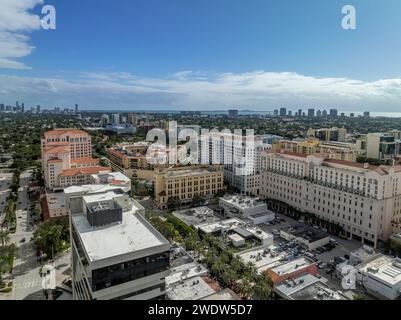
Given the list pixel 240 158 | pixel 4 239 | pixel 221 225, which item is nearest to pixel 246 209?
pixel 221 225

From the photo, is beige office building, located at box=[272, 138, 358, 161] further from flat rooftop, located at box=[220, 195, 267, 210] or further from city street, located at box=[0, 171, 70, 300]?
city street, located at box=[0, 171, 70, 300]

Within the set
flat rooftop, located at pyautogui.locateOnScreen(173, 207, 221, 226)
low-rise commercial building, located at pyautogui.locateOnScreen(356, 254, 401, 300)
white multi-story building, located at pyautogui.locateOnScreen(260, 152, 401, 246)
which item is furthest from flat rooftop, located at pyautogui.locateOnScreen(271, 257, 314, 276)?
flat rooftop, located at pyautogui.locateOnScreen(173, 207, 221, 226)

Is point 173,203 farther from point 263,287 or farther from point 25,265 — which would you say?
point 263,287

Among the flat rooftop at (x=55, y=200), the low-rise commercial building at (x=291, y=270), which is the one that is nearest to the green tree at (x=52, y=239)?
the flat rooftop at (x=55, y=200)

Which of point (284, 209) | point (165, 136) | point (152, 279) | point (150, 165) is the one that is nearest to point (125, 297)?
point (152, 279)

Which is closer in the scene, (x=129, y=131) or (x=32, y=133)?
(x=32, y=133)
